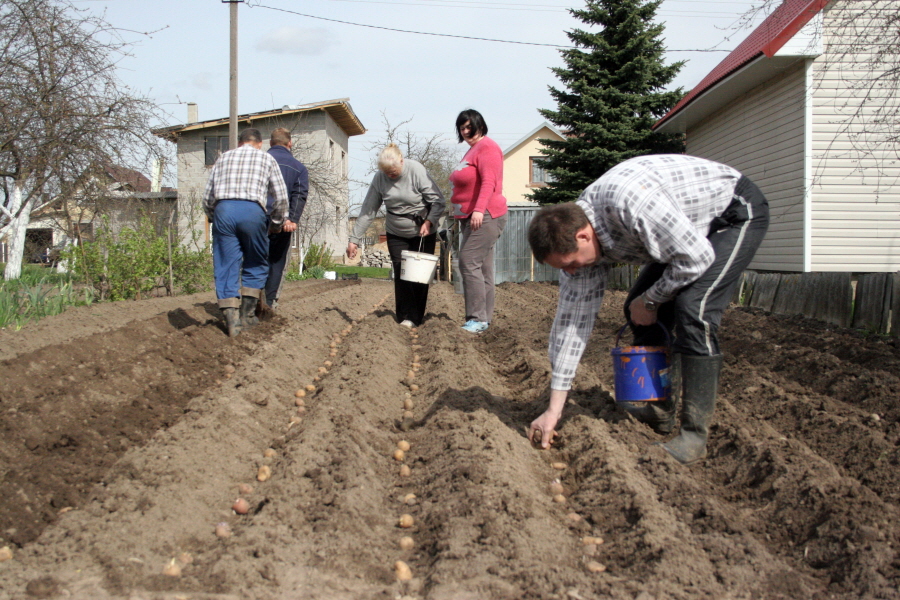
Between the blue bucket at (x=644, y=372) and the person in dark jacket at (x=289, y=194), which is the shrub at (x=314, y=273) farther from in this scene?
the blue bucket at (x=644, y=372)

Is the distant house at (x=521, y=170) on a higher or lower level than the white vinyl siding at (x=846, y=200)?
higher

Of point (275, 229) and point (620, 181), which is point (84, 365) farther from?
point (620, 181)

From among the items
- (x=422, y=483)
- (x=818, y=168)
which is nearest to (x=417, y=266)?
(x=422, y=483)

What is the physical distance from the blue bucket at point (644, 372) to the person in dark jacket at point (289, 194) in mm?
3785

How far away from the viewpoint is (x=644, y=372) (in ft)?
9.91

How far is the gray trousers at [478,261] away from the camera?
5.83 meters

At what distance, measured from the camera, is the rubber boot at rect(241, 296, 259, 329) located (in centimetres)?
562

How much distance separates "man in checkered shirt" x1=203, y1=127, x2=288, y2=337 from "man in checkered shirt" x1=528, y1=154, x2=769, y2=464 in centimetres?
308

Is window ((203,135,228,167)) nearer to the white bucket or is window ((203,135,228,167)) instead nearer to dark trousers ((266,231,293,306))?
dark trousers ((266,231,293,306))

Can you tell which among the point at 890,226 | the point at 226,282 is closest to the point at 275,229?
the point at 226,282

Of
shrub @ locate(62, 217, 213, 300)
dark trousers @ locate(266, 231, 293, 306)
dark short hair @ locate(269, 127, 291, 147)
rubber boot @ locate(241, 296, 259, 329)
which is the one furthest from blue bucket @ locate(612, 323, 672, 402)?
shrub @ locate(62, 217, 213, 300)

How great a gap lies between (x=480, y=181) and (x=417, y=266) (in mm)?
919

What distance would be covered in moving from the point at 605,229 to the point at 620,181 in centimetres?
20

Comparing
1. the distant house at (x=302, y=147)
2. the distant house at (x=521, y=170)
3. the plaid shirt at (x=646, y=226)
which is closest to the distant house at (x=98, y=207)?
the plaid shirt at (x=646, y=226)
